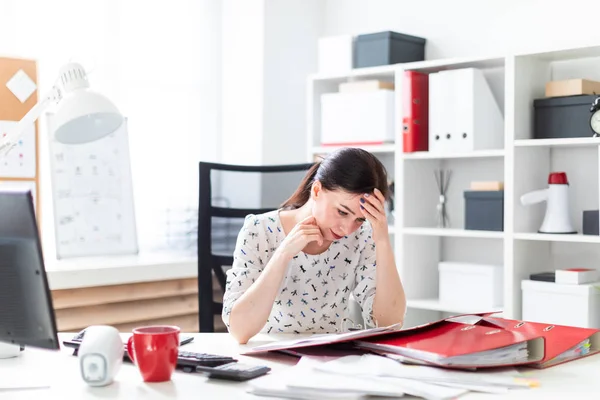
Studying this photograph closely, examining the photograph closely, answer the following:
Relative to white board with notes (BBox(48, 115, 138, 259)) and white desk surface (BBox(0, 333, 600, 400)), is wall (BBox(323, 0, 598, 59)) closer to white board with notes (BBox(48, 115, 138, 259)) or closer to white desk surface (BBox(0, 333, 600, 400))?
white board with notes (BBox(48, 115, 138, 259))

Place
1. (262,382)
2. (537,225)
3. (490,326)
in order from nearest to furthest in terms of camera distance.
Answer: (262,382) → (490,326) → (537,225)

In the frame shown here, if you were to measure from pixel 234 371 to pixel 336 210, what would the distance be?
26.3 inches

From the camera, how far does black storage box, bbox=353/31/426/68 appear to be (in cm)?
352

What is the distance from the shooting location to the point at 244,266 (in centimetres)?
208

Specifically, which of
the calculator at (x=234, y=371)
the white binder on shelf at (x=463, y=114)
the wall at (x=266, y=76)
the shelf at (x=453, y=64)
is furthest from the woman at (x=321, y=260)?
the wall at (x=266, y=76)

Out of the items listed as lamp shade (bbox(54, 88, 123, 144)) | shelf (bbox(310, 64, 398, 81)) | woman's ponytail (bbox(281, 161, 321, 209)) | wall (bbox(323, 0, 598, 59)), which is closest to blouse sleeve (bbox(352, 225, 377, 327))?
woman's ponytail (bbox(281, 161, 321, 209))

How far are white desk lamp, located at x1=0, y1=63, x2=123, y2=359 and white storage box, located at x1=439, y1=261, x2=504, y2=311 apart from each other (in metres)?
1.89

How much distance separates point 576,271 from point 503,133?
0.68 m

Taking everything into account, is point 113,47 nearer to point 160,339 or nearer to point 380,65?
point 380,65

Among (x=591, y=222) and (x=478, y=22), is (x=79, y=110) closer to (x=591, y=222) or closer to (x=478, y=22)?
(x=591, y=222)

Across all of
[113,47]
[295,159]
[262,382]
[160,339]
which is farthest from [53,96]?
[295,159]

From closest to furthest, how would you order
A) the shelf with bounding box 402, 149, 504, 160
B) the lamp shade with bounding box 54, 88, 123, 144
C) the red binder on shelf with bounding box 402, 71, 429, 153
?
the lamp shade with bounding box 54, 88, 123, 144
the shelf with bounding box 402, 149, 504, 160
the red binder on shelf with bounding box 402, 71, 429, 153

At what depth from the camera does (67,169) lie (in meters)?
3.35

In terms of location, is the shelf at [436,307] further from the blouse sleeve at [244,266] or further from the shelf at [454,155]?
the blouse sleeve at [244,266]
